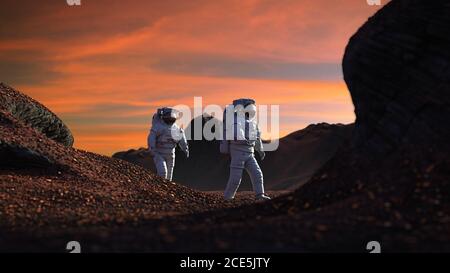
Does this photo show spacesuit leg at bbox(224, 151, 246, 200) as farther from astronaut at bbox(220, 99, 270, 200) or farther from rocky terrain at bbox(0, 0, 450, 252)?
rocky terrain at bbox(0, 0, 450, 252)

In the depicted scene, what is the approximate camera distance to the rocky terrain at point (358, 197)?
7.00 m

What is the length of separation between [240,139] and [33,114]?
7.70 m

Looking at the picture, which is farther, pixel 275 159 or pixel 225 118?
pixel 275 159

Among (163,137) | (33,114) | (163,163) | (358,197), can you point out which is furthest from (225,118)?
(358,197)

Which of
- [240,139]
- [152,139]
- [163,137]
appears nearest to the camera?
[240,139]

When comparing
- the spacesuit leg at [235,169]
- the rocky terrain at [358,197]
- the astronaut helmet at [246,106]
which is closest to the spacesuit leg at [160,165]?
the spacesuit leg at [235,169]

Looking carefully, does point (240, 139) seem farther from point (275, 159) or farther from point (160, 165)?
point (275, 159)

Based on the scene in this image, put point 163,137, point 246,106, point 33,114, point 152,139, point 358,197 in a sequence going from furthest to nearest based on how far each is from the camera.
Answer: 1. point 163,137
2. point 152,139
3. point 33,114
4. point 246,106
5. point 358,197

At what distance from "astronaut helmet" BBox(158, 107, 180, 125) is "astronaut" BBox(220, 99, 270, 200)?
440 cm

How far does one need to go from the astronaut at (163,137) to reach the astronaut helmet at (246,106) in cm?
467

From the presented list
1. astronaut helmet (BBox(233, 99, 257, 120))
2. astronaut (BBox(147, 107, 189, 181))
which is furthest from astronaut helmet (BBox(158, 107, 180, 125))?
astronaut helmet (BBox(233, 99, 257, 120))

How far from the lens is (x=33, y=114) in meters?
20.2

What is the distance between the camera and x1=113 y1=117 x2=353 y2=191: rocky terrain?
38250 mm
